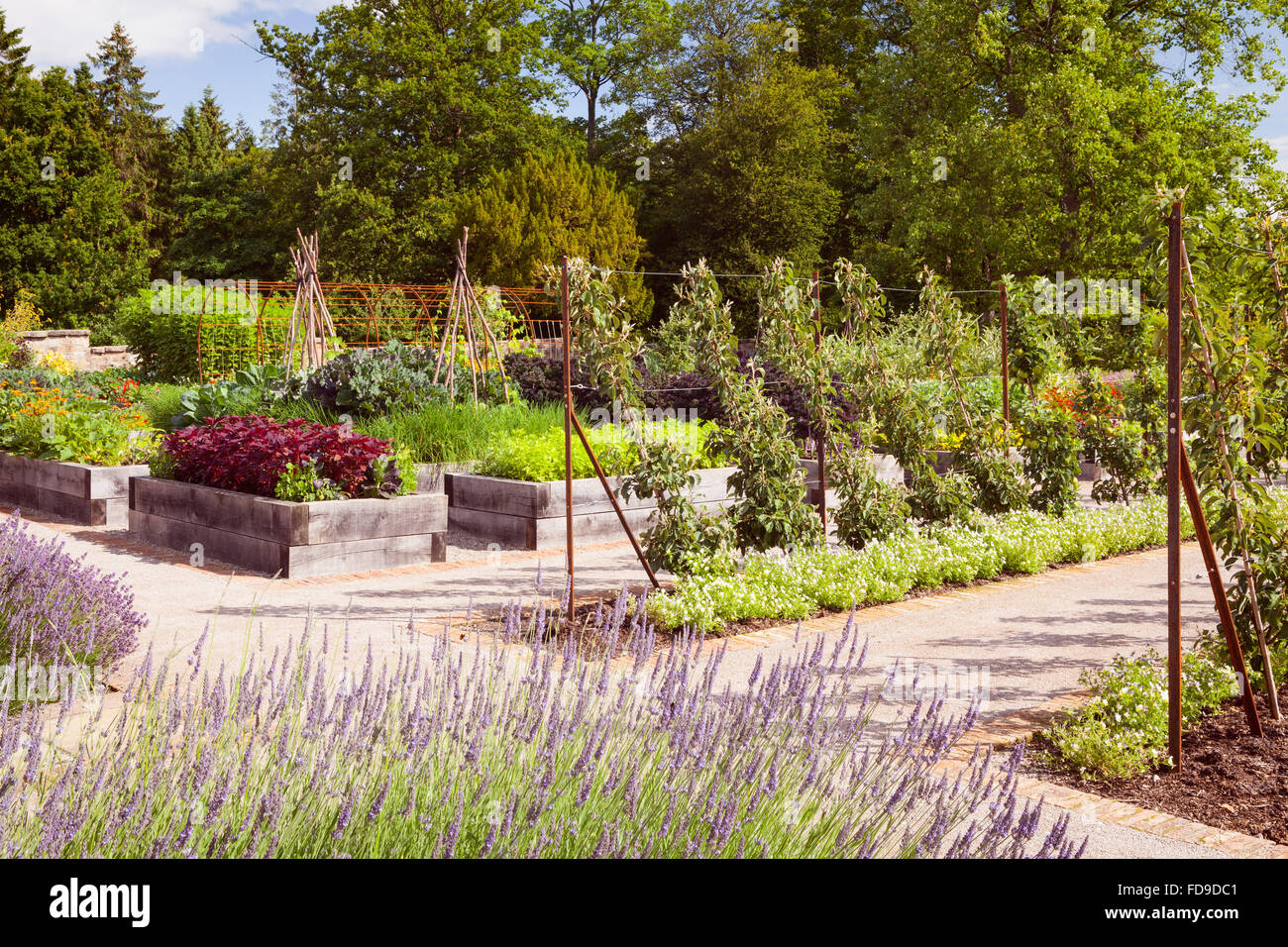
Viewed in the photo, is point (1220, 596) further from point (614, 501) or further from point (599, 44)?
point (599, 44)

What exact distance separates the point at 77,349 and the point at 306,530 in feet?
62.0

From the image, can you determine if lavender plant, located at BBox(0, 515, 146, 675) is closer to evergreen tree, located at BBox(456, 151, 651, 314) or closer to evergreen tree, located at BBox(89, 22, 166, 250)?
evergreen tree, located at BBox(456, 151, 651, 314)

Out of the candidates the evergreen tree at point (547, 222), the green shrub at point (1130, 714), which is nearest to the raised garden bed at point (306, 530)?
the green shrub at point (1130, 714)

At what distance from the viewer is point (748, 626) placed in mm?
6242

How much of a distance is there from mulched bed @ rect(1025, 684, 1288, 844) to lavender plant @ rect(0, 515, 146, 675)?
368 centimetres

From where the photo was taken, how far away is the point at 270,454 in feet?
25.9

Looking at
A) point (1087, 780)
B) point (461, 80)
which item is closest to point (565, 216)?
point (461, 80)

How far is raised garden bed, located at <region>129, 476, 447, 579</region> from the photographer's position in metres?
7.55

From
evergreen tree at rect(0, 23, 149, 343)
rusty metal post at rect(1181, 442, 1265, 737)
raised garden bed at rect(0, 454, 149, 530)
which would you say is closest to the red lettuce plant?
raised garden bed at rect(0, 454, 149, 530)

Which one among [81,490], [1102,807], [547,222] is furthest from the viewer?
[547,222]

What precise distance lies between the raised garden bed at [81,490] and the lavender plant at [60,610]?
15.3 feet

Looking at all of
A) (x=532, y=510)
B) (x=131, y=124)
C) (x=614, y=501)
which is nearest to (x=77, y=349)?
(x=532, y=510)

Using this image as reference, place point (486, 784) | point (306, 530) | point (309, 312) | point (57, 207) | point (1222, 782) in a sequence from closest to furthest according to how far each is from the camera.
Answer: point (486, 784), point (1222, 782), point (306, 530), point (309, 312), point (57, 207)

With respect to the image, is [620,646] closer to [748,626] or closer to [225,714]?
[748,626]
